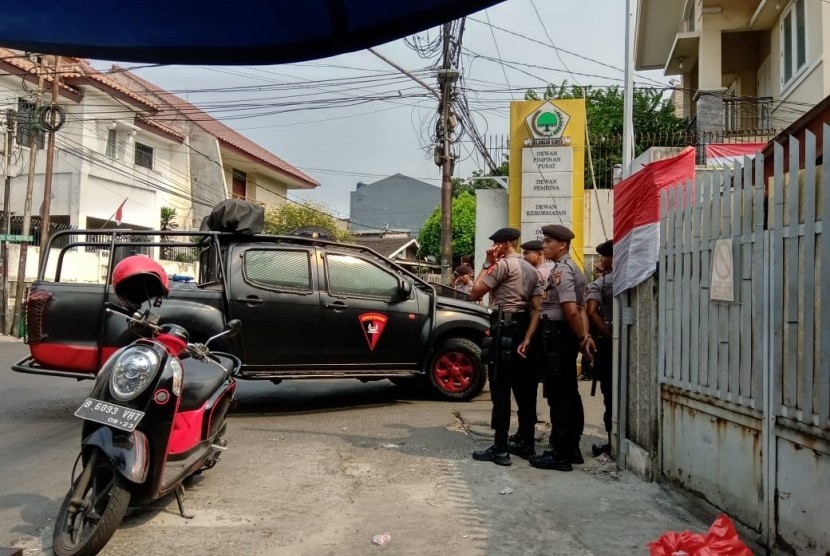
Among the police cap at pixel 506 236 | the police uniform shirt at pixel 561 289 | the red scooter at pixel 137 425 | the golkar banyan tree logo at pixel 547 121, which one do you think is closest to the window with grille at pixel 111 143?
the golkar banyan tree logo at pixel 547 121

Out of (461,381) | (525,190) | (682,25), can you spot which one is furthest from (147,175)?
(461,381)

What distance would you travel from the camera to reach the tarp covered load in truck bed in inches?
259

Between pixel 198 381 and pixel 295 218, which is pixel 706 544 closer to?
pixel 198 381

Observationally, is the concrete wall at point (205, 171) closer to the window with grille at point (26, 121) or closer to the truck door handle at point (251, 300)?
the window with grille at point (26, 121)

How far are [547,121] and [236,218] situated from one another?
318 inches

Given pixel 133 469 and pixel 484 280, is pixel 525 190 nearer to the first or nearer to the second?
pixel 484 280

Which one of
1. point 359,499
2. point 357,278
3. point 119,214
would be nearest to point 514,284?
point 359,499

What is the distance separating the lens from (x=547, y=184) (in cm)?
1278

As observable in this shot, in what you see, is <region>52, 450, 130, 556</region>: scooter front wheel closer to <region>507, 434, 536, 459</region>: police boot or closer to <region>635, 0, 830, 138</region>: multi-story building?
<region>507, 434, 536, 459</region>: police boot

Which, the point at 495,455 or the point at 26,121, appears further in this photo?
the point at 26,121

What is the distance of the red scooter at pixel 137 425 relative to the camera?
126 inches

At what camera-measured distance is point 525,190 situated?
12852 millimetres

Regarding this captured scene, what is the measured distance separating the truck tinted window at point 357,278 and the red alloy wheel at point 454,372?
1015 millimetres

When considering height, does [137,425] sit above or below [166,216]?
below
